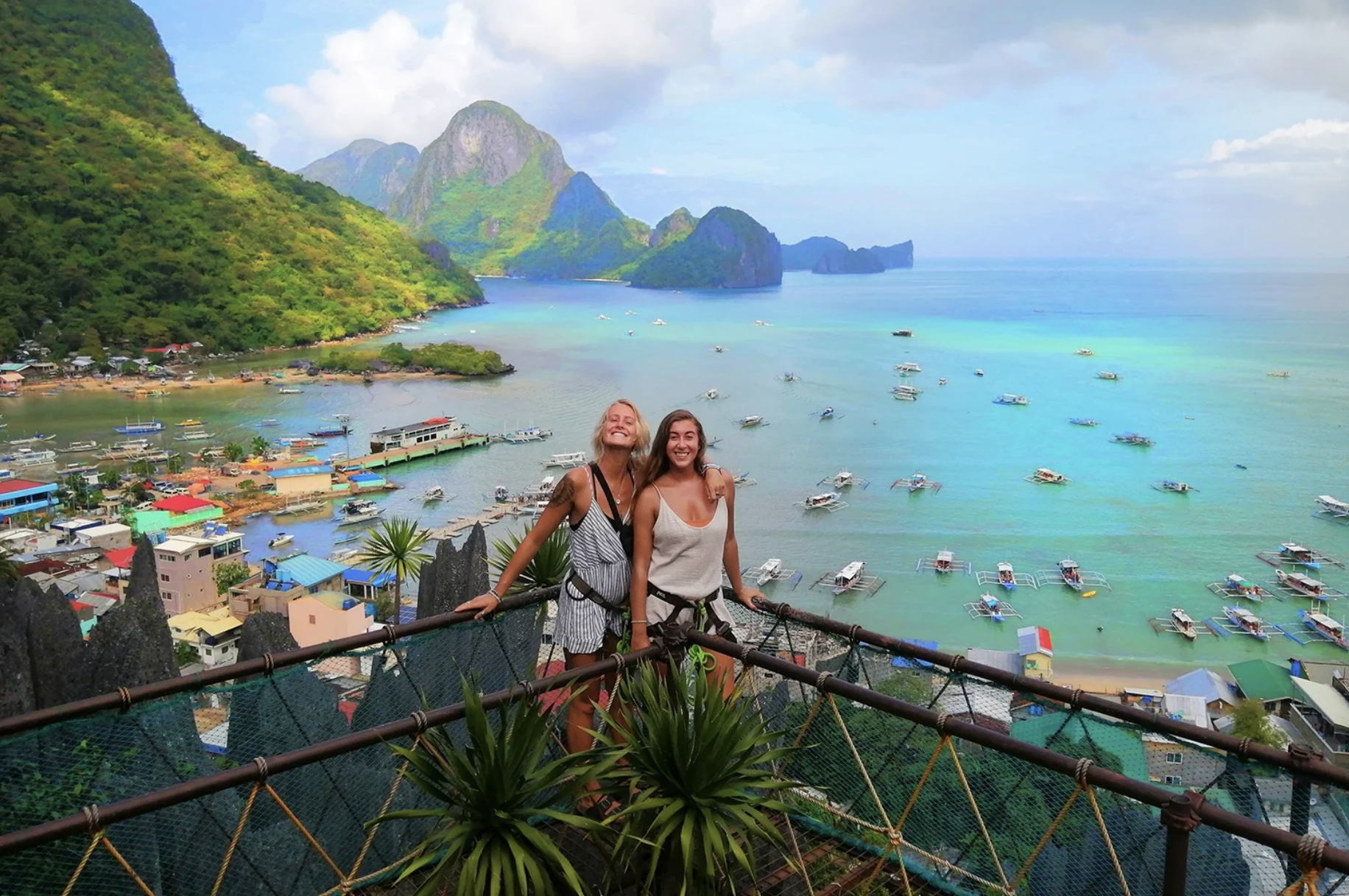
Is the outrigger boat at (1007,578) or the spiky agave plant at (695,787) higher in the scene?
the spiky agave plant at (695,787)

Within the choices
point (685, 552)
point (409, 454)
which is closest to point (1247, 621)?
point (685, 552)

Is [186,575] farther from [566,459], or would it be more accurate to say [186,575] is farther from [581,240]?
[581,240]

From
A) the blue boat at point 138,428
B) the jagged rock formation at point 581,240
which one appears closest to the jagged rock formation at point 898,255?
the jagged rock formation at point 581,240

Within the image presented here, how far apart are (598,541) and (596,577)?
9cm

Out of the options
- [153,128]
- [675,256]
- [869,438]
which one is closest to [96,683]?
[869,438]

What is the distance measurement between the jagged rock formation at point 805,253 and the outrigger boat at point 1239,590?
484ft

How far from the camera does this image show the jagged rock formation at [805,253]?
16475 cm

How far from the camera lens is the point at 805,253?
551ft

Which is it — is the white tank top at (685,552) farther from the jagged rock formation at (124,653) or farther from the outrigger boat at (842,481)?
the outrigger boat at (842,481)

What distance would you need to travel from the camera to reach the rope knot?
4.38 ft

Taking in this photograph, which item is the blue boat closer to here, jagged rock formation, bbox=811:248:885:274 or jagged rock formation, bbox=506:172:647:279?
jagged rock formation, bbox=506:172:647:279

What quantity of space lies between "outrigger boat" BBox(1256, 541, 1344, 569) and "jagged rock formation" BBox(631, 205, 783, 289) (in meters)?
88.6

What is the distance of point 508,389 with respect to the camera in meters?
40.2

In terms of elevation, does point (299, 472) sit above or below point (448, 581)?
below
